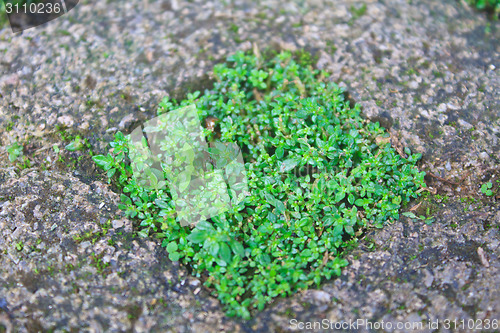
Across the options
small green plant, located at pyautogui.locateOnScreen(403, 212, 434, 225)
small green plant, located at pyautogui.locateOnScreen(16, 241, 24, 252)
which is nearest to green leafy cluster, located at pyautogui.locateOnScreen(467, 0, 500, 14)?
small green plant, located at pyautogui.locateOnScreen(403, 212, 434, 225)

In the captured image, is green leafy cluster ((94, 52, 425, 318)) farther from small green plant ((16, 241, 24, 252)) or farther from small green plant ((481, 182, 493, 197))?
small green plant ((16, 241, 24, 252))

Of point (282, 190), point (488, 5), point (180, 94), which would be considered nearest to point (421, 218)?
point (282, 190)

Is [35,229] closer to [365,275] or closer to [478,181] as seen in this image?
[365,275]

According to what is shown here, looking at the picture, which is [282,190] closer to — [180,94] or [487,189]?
[180,94]

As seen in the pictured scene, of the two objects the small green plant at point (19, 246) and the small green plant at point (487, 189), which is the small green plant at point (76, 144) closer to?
the small green plant at point (19, 246)

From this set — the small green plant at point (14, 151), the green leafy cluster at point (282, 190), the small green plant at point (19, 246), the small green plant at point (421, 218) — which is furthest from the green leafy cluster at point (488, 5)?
the small green plant at point (19, 246)

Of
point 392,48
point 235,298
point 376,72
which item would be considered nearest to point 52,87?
point 235,298
